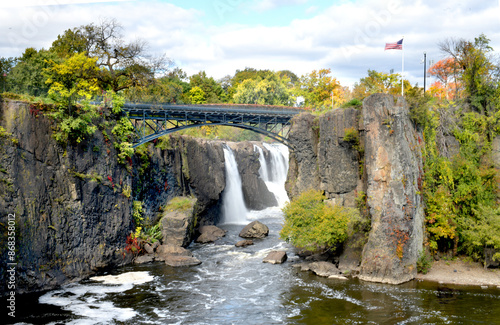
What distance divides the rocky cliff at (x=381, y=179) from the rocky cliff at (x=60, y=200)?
13.2 meters

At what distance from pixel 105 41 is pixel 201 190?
620 inches

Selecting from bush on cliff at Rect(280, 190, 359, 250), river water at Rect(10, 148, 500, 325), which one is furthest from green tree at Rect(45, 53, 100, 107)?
bush on cliff at Rect(280, 190, 359, 250)

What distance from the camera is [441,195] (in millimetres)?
25703

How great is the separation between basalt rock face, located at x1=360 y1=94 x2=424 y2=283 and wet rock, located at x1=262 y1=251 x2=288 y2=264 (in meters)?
5.81

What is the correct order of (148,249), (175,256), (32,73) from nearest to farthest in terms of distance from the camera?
(175,256) → (148,249) → (32,73)

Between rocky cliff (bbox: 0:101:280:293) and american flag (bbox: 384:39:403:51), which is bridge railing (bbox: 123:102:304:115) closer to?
rocky cliff (bbox: 0:101:280:293)

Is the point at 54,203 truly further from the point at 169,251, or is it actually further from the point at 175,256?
the point at 169,251

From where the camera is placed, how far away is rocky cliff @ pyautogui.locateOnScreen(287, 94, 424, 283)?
23.5 metres

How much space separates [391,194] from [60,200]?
19.0 meters

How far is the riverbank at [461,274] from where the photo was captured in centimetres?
2302

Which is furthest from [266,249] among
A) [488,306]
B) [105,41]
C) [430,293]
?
[105,41]

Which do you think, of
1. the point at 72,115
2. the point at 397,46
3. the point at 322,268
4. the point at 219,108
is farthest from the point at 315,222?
the point at 72,115

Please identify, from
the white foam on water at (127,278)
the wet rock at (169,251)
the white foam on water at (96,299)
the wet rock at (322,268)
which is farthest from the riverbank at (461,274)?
the white foam on water at (96,299)

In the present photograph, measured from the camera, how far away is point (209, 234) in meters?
35.3
